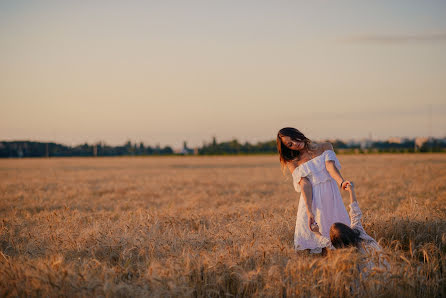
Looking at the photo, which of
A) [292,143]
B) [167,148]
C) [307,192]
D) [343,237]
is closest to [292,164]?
[292,143]

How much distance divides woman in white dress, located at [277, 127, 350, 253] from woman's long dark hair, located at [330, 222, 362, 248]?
43 cm

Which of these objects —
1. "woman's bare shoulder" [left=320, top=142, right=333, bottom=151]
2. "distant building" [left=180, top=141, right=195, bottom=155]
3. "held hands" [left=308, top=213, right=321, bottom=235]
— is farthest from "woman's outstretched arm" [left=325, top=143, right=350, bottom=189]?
"distant building" [left=180, top=141, right=195, bottom=155]

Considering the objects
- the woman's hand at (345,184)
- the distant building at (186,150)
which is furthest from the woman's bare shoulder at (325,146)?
the distant building at (186,150)

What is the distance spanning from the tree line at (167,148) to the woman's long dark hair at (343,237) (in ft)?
249

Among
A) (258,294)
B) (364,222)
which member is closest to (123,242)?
(258,294)

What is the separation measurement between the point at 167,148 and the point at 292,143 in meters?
82.2

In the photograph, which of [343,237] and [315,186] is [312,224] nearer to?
[343,237]

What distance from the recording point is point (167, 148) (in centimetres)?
8562

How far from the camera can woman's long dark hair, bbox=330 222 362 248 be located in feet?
13.7

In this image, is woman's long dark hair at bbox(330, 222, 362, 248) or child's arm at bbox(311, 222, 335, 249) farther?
child's arm at bbox(311, 222, 335, 249)

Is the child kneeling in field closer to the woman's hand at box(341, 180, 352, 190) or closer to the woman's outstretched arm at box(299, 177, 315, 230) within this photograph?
the woman's hand at box(341, 180, 352, 190)

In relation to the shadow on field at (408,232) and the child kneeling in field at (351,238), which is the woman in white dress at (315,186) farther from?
the shadow on field at (408,232)

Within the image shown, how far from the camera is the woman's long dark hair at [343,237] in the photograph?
13.7 ft

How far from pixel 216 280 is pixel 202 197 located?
8.58 m
